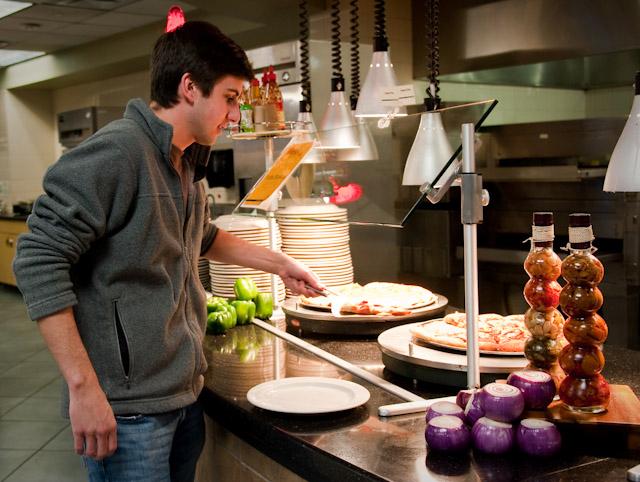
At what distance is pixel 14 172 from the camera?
10.4 m

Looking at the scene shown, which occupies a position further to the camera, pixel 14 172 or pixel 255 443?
pixel 14 172

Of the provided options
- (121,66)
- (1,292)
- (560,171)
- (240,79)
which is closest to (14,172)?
(1,292)

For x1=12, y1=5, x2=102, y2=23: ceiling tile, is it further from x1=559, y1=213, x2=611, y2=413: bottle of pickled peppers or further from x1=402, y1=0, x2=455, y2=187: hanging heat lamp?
x1=559, y1=213, x2=611, y2=413: bottle of pickled peppers

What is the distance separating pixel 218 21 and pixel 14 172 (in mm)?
5503

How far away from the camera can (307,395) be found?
1.90 meters

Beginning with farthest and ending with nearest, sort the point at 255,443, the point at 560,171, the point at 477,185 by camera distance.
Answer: the point at 560,171, the point at 255,443, the point at 477,185

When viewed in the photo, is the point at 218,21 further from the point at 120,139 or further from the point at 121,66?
the point at 120,139

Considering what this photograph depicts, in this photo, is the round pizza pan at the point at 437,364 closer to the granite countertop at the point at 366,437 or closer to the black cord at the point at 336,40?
the granite countertop at the point at 366,437

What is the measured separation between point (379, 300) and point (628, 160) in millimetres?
1248

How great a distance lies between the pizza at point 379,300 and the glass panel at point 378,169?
320mm

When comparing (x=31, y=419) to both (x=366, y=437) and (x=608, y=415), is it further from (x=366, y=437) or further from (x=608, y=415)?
(x=608, y=415)

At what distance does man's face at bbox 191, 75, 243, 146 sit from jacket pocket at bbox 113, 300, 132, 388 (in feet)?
1.56

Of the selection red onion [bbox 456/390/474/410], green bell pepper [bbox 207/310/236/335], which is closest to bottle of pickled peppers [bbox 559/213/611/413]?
red onion [bbox 456/390/474/410]

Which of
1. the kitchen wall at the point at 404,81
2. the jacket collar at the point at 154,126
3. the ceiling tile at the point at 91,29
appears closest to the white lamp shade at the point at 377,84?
the jacket collar at the point at 154,126
